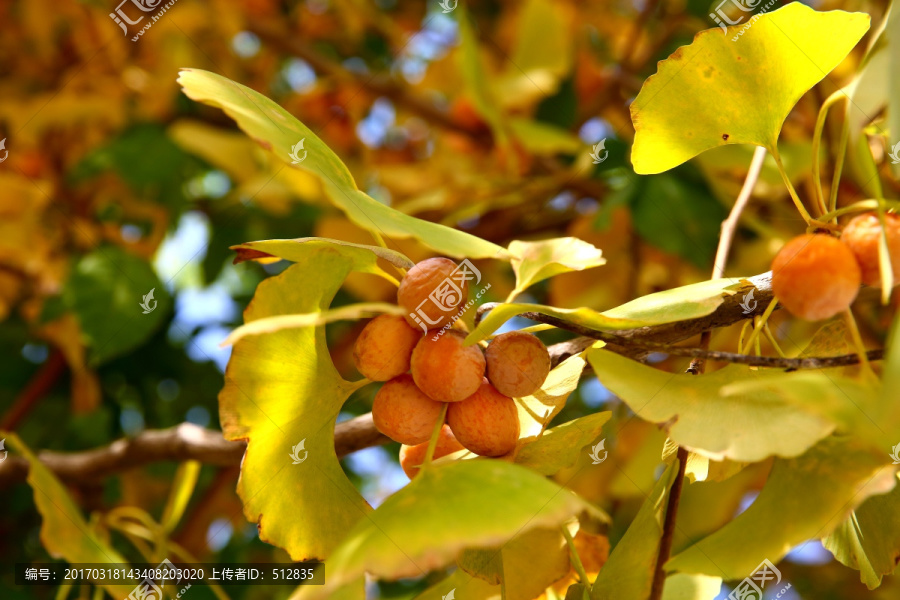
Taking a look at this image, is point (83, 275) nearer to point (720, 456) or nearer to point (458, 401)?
point (458, 401)

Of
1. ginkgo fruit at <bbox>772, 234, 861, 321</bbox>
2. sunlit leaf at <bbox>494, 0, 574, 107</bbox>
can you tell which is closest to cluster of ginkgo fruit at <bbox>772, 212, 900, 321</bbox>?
ginkgo fruit at <bbox>772, 234, 861, 321</bbox>

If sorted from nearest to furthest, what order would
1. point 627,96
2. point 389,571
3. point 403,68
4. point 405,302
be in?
point 389,571 → point 405,302 → point 627,96 → point 403,68

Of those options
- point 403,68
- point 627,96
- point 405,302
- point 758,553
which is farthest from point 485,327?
point 403,68

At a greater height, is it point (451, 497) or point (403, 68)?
point (451, 497)

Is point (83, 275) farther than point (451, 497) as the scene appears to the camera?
Yes
